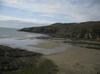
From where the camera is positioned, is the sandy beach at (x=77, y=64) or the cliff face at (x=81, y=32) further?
the cliff face at (x=81, y=32)

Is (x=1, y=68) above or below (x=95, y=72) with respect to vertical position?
above

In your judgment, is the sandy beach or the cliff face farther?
the cliff face

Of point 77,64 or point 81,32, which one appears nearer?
point 77,64

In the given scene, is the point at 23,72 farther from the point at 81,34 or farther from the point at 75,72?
the point at 81,34

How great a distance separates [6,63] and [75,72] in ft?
17.1

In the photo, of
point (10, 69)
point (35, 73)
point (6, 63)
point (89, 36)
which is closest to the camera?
point (35, 73)

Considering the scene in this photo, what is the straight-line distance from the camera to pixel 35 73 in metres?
9.79

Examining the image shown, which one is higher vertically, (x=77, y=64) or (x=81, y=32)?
(x=81, y=32)

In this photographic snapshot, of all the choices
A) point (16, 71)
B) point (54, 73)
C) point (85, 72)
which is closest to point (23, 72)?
point (16, 71)

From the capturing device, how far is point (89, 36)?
5159 cm

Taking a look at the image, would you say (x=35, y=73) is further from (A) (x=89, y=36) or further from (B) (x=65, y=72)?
(A) (x=89, y=36)

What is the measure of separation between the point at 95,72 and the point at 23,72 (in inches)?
206

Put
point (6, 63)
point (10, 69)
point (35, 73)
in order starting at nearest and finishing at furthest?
1. point (35, 73)
2. point (10, 69)
3. point (6, 63)

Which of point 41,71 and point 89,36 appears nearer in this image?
point 41,71
